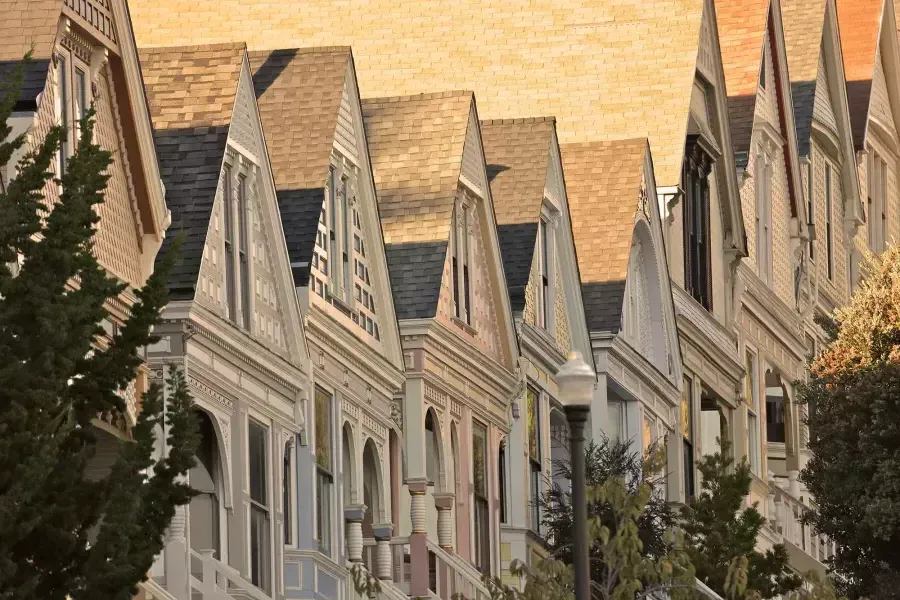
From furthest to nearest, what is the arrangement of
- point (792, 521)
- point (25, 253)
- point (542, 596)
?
point (792, 521) < point (542, 596) < point (25, 253)

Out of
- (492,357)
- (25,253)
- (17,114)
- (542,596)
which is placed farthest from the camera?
(492,357)

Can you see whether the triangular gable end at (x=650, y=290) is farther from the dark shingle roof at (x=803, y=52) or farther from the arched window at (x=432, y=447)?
the dark shingle roof at (x=803, y=52)

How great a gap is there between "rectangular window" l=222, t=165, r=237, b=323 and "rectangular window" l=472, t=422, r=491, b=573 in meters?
9.15

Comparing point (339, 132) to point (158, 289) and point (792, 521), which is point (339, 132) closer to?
point (158, 289)

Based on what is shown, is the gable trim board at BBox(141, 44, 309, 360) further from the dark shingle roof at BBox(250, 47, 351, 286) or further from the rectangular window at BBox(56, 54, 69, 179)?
the rectangular window at BBox(56, 54, 69, 179)

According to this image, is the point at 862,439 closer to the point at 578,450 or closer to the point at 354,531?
the point at 354,531

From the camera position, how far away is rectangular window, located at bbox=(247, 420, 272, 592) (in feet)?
104

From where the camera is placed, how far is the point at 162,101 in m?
31.5

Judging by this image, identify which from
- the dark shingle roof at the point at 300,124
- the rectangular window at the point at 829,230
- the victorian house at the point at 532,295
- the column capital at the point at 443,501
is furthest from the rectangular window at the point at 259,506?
the rectangular window at the point at 829,230

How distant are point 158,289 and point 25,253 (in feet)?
3.83

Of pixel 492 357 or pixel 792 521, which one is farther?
pixel 792 521

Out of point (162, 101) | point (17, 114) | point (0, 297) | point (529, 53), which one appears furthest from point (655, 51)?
point (0, 297)

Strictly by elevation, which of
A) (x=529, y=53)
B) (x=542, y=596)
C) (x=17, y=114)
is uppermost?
(x=529, y=53)

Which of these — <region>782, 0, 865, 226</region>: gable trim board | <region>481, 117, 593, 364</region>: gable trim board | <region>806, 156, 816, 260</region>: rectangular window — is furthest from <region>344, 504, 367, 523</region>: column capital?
<region>782, 0, 865, 226</region>: gable trim board
